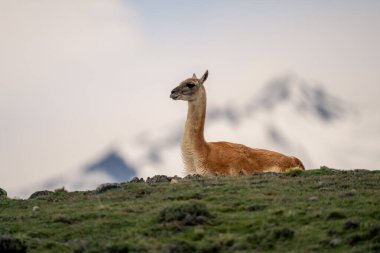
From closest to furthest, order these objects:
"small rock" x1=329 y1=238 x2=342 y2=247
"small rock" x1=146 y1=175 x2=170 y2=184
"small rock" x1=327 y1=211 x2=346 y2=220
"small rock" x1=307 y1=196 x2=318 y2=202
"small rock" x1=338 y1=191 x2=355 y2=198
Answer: "small rock" x1=329 y1=238 x2=342 y2=247
"small rock" x1=327 y1=211 x2=346 y2=220
"small rock" x1=307 y1=196 x2=318 y2=202
"small rock" x1=338 y1=191 x2=355 y2=198
"small rock" x1=146 y1=175 x2=170 y2=184

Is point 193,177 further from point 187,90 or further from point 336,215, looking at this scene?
point 336,215

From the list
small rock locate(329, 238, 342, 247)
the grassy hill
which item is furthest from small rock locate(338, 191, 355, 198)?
small rock locate(329, 238, 342, 247)

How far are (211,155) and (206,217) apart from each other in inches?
398

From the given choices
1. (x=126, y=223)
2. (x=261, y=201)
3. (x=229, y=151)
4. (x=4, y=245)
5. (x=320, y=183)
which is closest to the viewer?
(x=4, y=245)

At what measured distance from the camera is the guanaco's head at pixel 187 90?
35.0 metres

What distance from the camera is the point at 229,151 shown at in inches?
1326

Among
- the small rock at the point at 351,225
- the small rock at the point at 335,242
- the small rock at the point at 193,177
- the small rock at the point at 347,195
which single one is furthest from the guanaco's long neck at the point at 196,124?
the small rock at the point at 335,242

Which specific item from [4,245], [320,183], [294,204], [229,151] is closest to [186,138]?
[229,151]

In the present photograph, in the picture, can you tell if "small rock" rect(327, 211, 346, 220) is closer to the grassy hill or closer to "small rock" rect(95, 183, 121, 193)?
the grassy hill

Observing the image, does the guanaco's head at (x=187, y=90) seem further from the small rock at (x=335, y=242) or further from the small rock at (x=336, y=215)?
the small rock at (x=335, y=242)

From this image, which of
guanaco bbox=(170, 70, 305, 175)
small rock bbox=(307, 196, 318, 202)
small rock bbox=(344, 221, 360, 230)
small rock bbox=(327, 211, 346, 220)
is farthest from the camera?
guanaco bbox=(170, 70, 305, 175)

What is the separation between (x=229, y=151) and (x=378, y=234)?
1267 cm

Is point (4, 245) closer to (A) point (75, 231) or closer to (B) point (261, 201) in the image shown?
(A) point (75, 231)

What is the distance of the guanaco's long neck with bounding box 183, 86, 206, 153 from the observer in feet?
112
